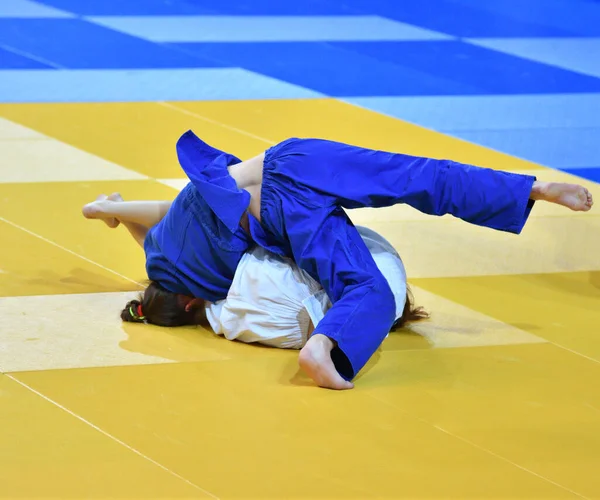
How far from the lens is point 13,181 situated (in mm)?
7027

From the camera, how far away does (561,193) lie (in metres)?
4.84

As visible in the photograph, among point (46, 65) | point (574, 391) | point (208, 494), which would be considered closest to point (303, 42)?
point (46, 65)

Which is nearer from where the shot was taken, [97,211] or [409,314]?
[409,314]

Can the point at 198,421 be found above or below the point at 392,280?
below

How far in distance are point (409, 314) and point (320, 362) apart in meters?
0.90

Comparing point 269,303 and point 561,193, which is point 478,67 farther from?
point 269,303

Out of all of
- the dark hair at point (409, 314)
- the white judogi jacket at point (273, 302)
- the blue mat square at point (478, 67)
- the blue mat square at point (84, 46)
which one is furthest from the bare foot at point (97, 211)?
the blue mat square at point (478, 67)

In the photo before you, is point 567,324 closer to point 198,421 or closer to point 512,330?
point 512,330

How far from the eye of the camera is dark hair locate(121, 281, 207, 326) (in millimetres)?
5082

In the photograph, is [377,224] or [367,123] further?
[367,123]

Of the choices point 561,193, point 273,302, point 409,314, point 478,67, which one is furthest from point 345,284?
point 478,67

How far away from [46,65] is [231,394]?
6440mm

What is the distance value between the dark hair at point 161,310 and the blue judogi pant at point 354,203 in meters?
0.47

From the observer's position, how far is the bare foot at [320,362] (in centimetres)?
442
